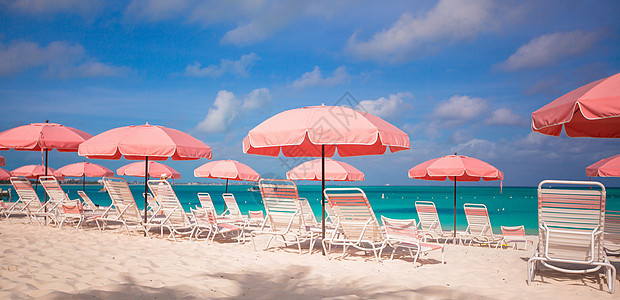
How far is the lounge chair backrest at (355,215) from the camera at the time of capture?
15.6 feet

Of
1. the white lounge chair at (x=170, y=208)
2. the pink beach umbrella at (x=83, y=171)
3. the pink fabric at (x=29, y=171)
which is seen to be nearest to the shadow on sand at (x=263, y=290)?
the white lounge chair at (x=170, y=208)

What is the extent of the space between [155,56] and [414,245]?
35.6 metres

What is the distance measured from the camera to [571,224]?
12.6ft

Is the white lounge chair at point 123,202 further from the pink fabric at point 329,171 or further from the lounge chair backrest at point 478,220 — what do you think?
the lounge chair backrest at point 478,220

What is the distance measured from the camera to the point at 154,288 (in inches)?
125

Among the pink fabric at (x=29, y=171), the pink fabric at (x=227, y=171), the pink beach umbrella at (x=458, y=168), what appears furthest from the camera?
the pink fabric at (x=29, y=171)

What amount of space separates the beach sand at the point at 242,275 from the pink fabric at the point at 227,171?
19.2 ft

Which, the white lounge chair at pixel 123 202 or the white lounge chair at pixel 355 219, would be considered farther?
the white lounge chair at pixel 123 202

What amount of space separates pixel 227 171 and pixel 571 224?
9395 millimetres

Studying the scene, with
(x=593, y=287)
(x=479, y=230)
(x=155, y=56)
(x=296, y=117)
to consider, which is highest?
(x=155, y=56)

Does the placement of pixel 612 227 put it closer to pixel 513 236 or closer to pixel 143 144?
pixel 513 236

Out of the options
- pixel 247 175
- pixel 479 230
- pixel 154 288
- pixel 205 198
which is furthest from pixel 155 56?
pixel 154 288

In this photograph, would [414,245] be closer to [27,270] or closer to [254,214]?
[27,270]

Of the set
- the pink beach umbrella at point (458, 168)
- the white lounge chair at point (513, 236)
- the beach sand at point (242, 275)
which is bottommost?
the white lounge chair at point (513, 236)
